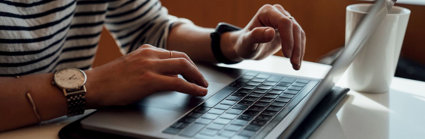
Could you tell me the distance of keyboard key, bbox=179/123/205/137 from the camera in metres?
0.58

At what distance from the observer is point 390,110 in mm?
762

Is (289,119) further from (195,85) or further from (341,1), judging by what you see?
(341,1)

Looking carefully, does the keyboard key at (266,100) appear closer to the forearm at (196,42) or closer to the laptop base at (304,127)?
the laptop base at (304,127)

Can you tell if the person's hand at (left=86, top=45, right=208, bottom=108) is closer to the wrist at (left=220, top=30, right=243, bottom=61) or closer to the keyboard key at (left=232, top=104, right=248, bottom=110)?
the keyboard key at (left=232, top=104, right=248, bottom=110)

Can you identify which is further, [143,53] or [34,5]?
[34,5]

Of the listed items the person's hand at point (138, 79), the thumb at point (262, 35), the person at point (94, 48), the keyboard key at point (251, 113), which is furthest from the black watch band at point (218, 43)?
the keyboard key at point (251, 113)

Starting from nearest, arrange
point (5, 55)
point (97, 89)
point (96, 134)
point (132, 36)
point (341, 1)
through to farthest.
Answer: point (96, 134)
point (97, 89)
point (5, 55)
point (341, 1)
point (132, 36)

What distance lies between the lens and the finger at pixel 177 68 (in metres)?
0.73

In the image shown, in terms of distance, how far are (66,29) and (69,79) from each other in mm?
328

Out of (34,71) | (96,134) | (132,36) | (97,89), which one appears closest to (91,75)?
(97,89)

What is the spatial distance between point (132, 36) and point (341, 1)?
525 mm

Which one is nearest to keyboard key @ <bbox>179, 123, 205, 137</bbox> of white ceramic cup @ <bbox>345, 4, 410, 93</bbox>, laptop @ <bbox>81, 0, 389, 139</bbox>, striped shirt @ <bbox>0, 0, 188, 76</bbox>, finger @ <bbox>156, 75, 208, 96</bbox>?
laptop @ <bbox>81, 0, 389, 139</bbox>

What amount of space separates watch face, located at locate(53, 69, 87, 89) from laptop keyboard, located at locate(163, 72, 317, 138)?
0.62 feet

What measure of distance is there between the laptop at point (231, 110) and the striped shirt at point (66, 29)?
12.1 inches
